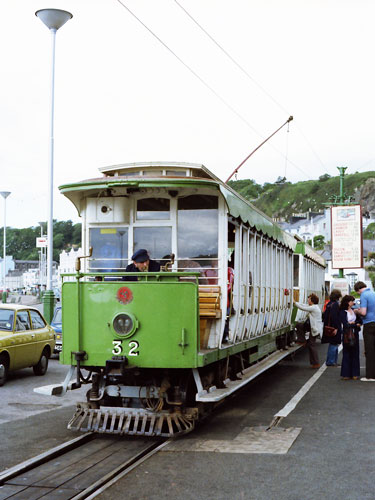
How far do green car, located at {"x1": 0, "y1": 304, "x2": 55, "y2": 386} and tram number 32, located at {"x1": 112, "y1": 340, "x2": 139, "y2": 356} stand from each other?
230 inches

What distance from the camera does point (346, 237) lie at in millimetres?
40688

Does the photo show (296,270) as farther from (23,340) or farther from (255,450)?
(255,450)

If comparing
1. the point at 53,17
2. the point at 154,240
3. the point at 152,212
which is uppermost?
the point at 53,17

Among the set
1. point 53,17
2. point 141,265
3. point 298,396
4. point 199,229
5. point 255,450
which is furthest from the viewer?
point 53,17

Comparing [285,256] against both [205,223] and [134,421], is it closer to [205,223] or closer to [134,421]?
[205,223]

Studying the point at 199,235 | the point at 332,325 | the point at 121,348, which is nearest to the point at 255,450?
the point at 121,348

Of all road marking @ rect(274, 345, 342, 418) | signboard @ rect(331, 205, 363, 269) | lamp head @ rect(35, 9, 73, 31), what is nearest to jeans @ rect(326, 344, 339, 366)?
road marking @ rect(274, 345, 342, 418)

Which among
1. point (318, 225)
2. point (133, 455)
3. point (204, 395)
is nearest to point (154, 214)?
point (204, 395)

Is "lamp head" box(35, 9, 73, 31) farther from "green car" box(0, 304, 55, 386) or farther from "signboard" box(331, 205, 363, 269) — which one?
"signboard" box(331, 205, 363, 269)

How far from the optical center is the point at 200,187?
357 inches

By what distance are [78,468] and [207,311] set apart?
2.84 m

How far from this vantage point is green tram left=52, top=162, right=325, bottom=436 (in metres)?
8.37

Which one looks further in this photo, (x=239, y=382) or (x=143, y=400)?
(x=239, y=382)

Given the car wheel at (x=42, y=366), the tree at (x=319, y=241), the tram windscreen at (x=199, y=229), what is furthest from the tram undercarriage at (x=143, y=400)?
the tree at (x=319, y=241)
